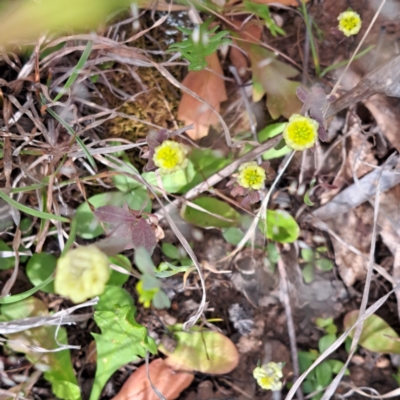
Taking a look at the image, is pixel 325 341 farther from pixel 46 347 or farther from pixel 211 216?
pixel 46 347

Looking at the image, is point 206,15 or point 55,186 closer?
point 55,186

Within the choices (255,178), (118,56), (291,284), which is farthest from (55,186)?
(291,284)

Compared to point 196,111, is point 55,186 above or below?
below

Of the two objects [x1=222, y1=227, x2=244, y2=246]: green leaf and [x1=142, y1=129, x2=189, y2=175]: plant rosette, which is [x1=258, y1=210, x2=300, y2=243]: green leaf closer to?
[x1=222, y1=227, x2=244, y2=246]: green leaf

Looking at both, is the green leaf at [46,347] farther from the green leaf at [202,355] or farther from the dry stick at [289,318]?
the dry stick at [289,318]

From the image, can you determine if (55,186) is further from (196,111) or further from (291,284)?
(291,284)

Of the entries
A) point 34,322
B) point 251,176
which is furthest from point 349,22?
point 34,322

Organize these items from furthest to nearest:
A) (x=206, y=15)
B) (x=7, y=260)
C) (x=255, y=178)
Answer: (x=206, y=15) < (x=7, y=260) < (x=255, y=178)

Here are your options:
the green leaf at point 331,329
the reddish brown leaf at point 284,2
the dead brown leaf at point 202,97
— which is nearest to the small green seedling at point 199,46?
the dead brown leaf at point 202,97
